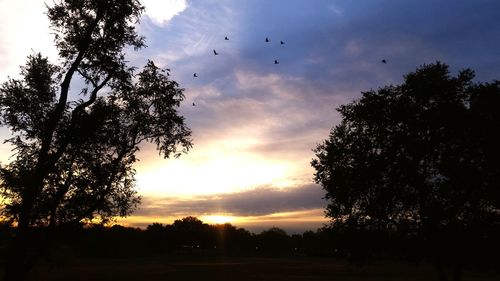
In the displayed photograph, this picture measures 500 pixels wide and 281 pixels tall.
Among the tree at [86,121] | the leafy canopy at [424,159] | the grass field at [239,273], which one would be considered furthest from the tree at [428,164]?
the grass field at [239,273]

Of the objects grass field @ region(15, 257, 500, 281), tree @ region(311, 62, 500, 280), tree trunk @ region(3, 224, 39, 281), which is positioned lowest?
grass field @ region(15, 257, 500, 281)

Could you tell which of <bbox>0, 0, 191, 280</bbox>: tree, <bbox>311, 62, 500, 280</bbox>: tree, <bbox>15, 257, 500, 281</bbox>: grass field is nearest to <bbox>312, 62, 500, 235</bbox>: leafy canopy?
<bbox>311, 62, 500, 280</bbox>: tree

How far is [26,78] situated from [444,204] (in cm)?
2600

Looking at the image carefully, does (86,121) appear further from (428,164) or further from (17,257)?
(428,164)

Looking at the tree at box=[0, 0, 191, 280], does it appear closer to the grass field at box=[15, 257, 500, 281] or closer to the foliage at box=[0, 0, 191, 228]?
the foliage at box=[0, 0, 191, 228]

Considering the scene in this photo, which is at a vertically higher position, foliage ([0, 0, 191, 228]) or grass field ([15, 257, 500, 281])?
foliage ([0, 0, 191, 228])

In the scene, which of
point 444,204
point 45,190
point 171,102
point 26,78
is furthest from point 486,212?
point 26,78

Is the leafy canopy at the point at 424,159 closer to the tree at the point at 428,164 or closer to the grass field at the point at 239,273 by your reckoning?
the tree at the point at 428,164

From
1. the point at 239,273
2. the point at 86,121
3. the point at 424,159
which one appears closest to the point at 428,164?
the point at 424,159

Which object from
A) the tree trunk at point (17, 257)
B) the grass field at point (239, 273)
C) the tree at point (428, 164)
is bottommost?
the grass field at point (239, 273)

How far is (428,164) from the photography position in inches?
1168

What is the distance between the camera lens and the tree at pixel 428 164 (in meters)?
27.9

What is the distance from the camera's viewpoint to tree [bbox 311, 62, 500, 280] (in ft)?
91.7

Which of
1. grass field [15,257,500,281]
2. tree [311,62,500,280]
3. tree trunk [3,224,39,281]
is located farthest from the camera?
grass field [15,257,500,281]
